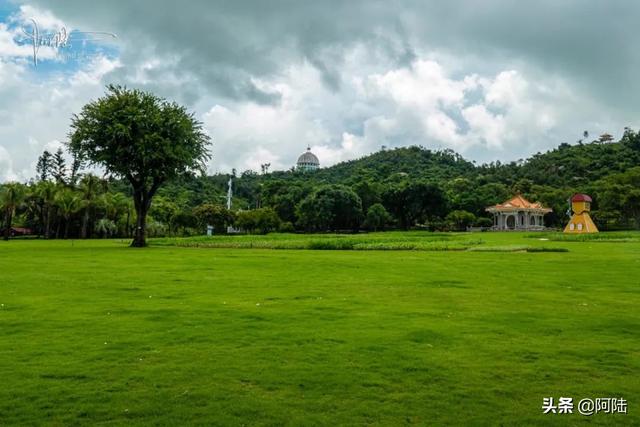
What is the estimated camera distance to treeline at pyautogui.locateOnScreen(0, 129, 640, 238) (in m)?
68.4

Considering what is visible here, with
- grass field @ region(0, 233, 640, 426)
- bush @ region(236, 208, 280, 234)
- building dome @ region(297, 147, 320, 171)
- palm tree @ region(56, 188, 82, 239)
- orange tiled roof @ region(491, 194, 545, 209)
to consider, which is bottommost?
grass field @ region(0, 233, 640, 426)

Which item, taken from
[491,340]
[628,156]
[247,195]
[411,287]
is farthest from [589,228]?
[247,195]

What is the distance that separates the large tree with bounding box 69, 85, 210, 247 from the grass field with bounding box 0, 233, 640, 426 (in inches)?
948

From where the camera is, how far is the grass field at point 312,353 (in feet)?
18.9

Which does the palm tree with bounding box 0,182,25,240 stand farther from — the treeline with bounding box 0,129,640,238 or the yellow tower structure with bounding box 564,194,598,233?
the yellow tower structure with bounding box 564,194,598,233

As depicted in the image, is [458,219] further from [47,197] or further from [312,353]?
[312,353]

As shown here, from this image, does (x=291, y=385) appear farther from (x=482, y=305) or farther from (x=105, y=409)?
(x=482, y=305)

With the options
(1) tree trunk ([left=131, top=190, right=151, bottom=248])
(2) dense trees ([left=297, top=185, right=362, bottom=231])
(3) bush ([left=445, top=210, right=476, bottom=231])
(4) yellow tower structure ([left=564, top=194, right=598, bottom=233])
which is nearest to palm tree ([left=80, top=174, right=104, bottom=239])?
(1) tree trunk ([left=131, top=190, right=151, bottom=248])

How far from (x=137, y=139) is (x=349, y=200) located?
43.6 meters

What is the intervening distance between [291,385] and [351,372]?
0.88 m

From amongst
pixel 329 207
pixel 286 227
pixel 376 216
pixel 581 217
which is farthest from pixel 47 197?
pixel 581 217

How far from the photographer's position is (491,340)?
871 cm

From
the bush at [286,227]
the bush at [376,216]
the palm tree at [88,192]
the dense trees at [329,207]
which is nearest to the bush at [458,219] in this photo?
the bush at [376,216]

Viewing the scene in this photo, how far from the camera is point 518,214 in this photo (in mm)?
88375
